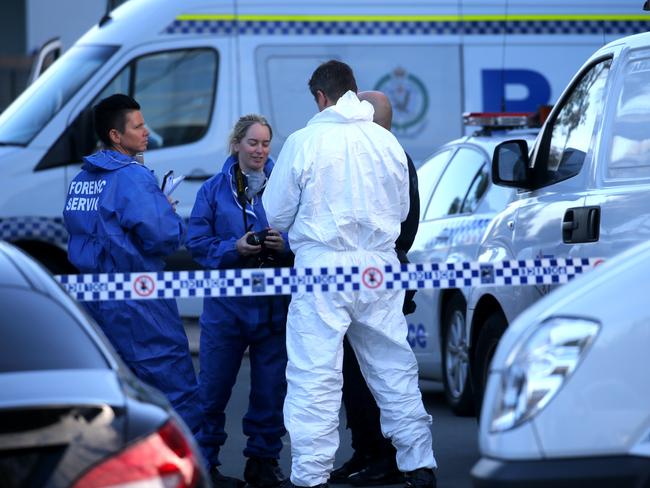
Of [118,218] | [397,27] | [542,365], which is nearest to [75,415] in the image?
[542,365]

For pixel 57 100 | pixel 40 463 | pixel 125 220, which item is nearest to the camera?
pixel 40 463

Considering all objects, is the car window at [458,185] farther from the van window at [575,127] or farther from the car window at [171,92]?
the car window at [171,92]

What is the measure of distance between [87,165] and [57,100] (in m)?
5.65

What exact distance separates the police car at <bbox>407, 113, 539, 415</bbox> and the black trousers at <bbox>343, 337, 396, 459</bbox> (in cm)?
145

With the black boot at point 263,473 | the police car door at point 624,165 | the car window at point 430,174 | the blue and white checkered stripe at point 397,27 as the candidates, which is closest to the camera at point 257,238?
the black boot at point 263,473

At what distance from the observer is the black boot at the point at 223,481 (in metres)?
7.18

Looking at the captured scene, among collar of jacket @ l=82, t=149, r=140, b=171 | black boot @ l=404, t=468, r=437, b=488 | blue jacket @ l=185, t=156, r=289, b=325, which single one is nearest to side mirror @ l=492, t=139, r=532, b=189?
blue jacket @ l=185, t=156, r=289, b=325

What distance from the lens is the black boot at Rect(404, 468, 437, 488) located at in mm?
6879

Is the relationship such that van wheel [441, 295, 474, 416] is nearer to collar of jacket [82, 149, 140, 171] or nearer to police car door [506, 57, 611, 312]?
police car door [506, 57, 611, 312]

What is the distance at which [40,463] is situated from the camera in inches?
144

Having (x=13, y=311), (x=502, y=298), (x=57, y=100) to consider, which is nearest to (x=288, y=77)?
(x=57, y=100)

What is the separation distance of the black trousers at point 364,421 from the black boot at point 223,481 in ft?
2.02

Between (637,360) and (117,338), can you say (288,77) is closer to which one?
(117,338)

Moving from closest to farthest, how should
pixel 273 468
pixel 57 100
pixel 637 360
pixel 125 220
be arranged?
pixel 637 360
pixel 125 220
pixel 273 468
pixel 57 100
